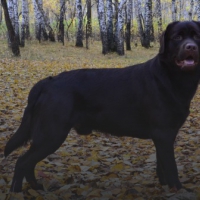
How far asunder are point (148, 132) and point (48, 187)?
124cm

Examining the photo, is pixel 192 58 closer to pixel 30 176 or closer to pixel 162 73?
pixel 162 73

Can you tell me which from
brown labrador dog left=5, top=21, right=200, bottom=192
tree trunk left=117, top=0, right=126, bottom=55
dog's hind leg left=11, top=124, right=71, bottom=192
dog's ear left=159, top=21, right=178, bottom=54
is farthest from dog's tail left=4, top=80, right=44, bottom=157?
tree trunk left=117, top=0, right=126, bottom=55

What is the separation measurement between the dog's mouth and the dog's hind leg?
1.23 m

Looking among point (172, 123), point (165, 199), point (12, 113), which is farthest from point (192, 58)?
point (12, 113)

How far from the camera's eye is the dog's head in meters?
3.47

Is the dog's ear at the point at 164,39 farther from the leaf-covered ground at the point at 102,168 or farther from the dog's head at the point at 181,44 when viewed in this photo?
the leaf-covered ground at the point at 102,168

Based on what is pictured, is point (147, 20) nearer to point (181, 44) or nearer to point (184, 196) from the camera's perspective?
point (181, 44)

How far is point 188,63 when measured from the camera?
11.5 feet

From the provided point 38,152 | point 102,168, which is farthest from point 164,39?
point 102,168

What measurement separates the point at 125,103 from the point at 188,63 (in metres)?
0.72

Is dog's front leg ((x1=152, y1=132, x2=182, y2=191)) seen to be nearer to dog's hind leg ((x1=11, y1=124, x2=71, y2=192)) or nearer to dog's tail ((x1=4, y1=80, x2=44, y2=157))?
dog's hind leg ((x1=11, y1=124, x2=71, y2=192))

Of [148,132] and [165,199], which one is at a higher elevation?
[148,132]

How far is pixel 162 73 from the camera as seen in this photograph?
363 cm

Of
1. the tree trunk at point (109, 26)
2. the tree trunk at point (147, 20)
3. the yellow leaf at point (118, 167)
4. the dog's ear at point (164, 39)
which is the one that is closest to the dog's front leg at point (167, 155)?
the dog's ear at point (164, 39)
